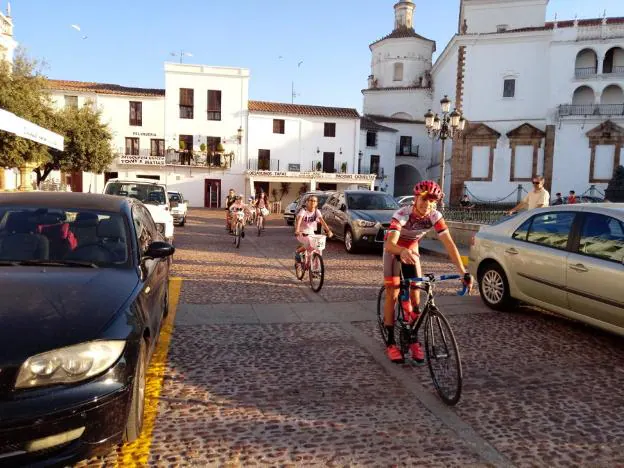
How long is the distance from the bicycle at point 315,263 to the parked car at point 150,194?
5.39m

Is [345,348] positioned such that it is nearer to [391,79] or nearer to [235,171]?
[235,171]

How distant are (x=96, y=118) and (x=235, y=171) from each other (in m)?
15.0

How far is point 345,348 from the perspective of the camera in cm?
516

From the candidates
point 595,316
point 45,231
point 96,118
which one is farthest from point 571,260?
point 96,118

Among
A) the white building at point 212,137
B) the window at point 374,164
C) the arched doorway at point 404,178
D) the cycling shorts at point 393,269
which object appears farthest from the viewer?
the arched doorway at point 404,178

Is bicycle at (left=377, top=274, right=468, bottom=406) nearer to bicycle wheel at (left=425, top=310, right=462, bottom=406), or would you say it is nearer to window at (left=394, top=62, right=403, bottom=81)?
bicycle wheel at (left=425, top=310, right=462, bottom=406)

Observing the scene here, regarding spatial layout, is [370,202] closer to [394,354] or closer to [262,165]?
[394,354]

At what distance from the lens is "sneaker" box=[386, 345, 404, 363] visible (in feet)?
15.3

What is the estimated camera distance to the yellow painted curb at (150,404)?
298 cm

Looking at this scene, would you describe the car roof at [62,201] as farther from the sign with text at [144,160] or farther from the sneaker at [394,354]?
the sign with text at [144,160]

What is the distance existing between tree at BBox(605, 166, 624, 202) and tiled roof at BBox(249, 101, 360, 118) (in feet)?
68.1

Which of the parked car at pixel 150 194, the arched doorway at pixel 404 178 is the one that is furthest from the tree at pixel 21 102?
the arched doorway at pixel 404 178

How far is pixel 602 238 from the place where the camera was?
5.29m

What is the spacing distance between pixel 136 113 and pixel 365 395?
4165cm
